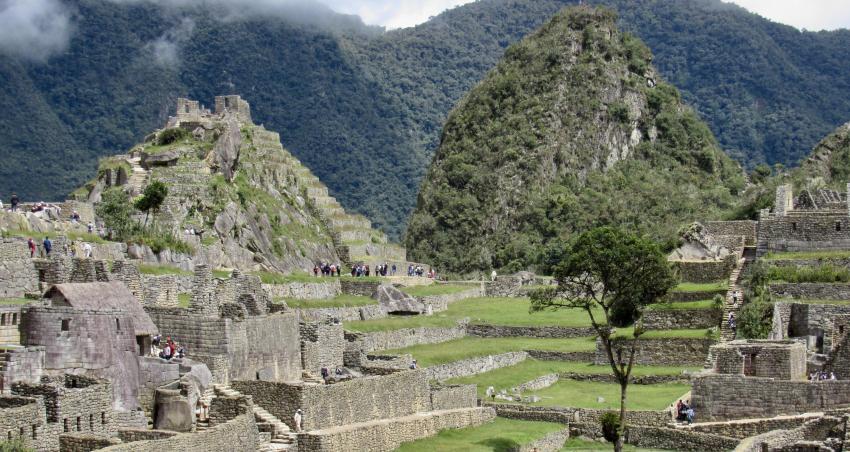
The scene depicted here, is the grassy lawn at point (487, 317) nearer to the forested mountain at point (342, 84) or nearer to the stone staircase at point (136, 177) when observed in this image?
the stone staircase at point (136, 177)

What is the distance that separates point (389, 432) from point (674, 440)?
29.6 ft

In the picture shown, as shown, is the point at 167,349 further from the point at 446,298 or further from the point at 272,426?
the point at 446,298

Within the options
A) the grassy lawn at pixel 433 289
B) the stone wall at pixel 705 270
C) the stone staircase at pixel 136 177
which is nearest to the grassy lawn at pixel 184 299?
the stone staircase at pixel 136 177

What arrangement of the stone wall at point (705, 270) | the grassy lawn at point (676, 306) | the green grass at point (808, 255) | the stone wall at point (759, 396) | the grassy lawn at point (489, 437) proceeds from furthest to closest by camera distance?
1. the stone wall at point (705, 270)
2. the grassy lawn at point (676, 306)
3. the green grass at point (808, 255)
4. the stone wall at point (759, 396)
5. the grassy lawn at point (489, 437)

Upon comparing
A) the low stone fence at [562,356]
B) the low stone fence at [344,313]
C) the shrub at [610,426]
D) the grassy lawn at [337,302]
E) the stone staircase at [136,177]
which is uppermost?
the stone staircase at [136,177]

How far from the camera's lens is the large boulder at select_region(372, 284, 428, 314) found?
64.1m

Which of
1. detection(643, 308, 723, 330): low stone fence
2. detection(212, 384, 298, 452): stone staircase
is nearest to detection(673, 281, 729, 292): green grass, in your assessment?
detection(643, 308, 723, 330): low stone fence

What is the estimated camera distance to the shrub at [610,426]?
4741cm

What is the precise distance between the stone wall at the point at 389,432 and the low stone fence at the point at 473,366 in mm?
3489

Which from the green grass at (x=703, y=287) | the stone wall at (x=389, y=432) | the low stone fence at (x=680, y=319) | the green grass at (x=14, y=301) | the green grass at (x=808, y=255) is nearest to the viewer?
the green grass at (x=14, y=301)

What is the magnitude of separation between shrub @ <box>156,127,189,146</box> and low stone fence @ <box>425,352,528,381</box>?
1763 cm

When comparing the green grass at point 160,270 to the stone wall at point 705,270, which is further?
the stone wall at point 705,270

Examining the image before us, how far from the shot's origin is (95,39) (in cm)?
10100

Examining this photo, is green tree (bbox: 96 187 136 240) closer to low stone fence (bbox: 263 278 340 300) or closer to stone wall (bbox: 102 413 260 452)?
low stone fence (bbox: 263 278 340 300)
